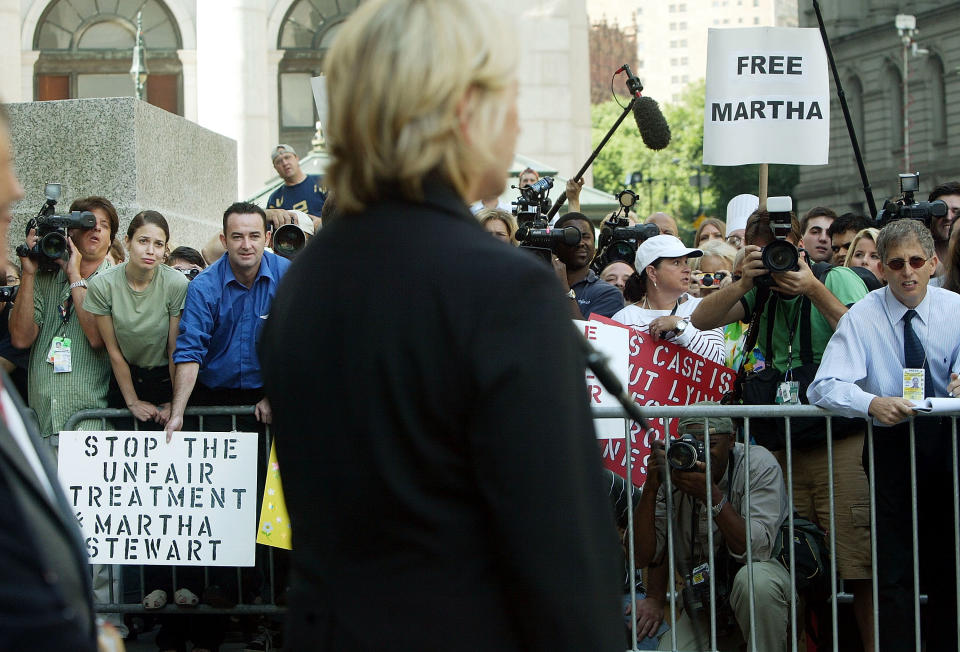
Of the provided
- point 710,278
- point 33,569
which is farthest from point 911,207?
point 33,569

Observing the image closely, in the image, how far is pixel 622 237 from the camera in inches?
336

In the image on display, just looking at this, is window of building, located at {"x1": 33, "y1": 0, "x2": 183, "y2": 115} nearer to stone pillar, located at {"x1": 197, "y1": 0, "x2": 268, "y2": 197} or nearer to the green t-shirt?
stone pillar, located at {"x1": 197, "y1": 0, "x2": 268, "y2": 197}

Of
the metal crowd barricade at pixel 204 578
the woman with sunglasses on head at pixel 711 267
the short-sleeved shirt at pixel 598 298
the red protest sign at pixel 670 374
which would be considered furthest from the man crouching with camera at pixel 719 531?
the woman with sunglasses on head at pixel 711 267

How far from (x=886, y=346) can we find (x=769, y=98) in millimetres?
1846

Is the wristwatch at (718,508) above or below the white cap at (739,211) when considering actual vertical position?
below

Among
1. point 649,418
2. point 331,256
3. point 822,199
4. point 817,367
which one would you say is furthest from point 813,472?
point 822,199

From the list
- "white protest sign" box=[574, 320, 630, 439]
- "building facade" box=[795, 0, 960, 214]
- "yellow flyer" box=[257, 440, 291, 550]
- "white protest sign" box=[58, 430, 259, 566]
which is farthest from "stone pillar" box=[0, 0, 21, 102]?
"building facade" box=[795, 0, 960, 214]

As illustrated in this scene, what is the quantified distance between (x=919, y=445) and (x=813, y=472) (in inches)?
23.1

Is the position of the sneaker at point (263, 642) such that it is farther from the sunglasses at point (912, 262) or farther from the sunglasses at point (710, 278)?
the sunglasses at point (710, 278)

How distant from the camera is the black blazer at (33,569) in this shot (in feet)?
5.65

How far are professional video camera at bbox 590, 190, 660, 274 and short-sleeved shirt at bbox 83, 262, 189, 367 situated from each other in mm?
2973

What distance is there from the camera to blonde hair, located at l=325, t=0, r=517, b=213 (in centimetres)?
177

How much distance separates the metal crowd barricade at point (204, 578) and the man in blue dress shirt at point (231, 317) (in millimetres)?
193

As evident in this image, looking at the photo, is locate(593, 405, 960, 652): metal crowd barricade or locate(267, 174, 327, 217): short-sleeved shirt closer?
locate(593, 405, 960, 652): metal crowd barricade
